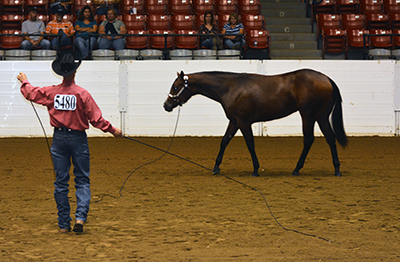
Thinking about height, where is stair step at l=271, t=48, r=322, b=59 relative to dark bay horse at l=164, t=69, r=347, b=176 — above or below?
above

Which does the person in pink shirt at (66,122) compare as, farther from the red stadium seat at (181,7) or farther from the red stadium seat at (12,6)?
the red stadium seat at (12,6)

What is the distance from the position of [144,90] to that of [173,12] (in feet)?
13.8

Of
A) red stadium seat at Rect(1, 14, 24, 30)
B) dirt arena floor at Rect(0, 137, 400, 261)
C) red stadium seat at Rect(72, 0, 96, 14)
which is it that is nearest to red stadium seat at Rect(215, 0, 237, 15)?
red stadium seat at Rect(72, 0, 96, 14)

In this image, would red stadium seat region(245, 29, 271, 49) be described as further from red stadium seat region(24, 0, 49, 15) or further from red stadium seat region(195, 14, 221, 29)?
red stadium seat region(24, 0, 49, 15)

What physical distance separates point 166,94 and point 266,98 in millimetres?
5754

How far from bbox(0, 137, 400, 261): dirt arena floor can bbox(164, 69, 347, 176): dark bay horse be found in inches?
27.3

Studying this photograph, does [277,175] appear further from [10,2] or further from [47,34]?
[10,2]

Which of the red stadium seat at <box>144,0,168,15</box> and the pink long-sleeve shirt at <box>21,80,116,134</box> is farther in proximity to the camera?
the red stadium seat at <box>144,0,168,15</box>

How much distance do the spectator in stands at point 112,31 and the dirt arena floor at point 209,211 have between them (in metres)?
4.96

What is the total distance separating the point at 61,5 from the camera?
15070 millimetres

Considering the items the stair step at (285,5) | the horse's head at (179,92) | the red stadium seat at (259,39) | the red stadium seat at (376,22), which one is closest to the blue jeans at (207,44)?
the red stadium seat at (259,39)

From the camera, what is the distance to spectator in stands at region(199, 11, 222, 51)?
1457 cm

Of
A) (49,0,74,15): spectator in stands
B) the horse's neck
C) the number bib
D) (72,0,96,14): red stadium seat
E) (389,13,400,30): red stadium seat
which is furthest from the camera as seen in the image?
(389,13,400,30): red stadium seat

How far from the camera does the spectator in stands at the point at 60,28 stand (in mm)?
14438
